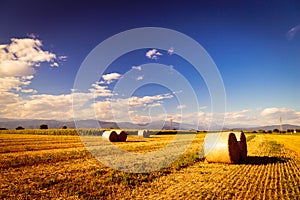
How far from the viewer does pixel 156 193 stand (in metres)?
8.65

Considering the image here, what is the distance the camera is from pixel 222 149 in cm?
1506

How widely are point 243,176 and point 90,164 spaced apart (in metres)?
7.58

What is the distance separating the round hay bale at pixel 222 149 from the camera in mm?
14903

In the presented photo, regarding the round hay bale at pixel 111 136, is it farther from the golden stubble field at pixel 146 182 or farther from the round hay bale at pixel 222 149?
the golden stubble field at pixel 146 182

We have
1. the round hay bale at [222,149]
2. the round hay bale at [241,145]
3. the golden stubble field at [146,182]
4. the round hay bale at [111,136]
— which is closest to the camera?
the golden stubble field at [146,182]

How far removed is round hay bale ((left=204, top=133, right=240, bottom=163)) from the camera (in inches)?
587

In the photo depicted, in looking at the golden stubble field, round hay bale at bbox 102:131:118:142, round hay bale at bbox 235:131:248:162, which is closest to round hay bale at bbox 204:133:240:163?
round hay bale at bbox 235:131:248:162

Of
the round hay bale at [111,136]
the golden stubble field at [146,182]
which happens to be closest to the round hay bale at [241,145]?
the golden stubble field at [146,182]

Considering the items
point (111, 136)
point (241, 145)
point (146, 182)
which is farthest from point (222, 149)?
point (111, 136)

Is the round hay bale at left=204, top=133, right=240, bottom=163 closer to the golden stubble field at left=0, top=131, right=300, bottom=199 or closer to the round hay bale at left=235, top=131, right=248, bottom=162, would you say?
the round hay bale at left=235, top=131, right=248, bottom=162

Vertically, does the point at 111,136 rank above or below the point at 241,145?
above

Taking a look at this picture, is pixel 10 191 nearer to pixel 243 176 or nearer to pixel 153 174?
pixel 153 174

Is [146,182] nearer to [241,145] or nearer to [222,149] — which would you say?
[222,149]

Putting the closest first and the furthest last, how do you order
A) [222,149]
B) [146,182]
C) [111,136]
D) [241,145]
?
[146,182] < [222,149] < [241,145] < [111,136]
